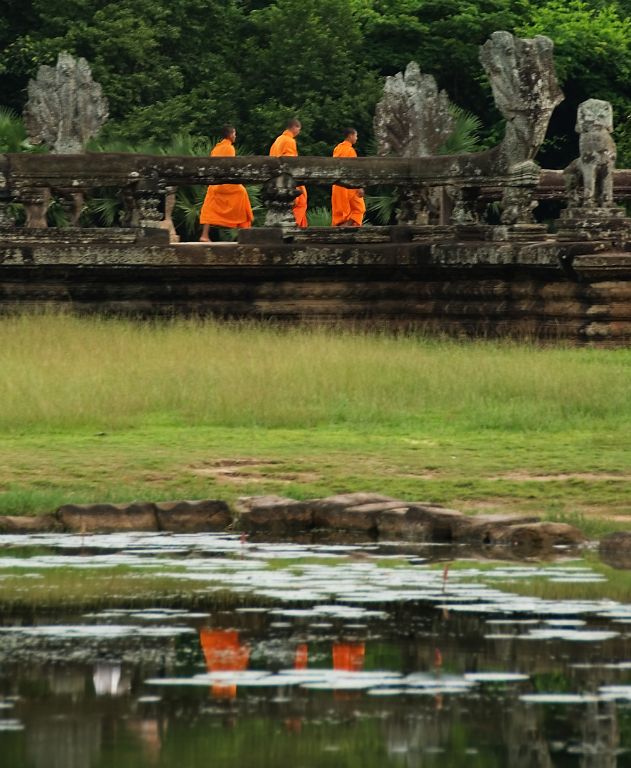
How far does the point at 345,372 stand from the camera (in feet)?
50.1

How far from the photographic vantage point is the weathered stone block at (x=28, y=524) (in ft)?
31.9

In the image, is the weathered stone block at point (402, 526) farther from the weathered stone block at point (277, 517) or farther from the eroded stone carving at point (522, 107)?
the eroded stone carving at point (522, 107)

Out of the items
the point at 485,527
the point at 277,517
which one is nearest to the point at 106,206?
the point at 277,517

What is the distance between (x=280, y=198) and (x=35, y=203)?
2254mm

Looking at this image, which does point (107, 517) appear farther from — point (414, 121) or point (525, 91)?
point (414, 121)

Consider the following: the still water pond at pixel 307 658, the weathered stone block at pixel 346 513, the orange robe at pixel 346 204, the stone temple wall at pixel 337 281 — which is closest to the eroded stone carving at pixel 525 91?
the stone temple wall at pixel 337 281

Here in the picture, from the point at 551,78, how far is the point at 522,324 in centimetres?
227

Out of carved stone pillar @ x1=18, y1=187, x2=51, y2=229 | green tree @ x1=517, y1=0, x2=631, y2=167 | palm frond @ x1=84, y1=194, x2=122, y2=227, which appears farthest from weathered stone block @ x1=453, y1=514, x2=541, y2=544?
green tree @ x1=517, y1=0, x2=631, y2=167

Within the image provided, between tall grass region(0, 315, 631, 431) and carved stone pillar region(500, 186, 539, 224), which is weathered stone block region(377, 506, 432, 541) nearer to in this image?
tall grass region(0, 315, 631, 431)

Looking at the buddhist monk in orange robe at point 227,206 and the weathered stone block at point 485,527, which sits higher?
the buddhist monk in orange robe at point 227,206

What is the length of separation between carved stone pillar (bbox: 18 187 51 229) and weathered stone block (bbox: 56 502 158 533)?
10033 millimetres

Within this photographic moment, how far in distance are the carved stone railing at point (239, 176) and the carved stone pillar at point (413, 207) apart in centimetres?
31

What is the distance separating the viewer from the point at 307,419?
13344mm

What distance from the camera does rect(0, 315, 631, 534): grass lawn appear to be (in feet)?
35.6
